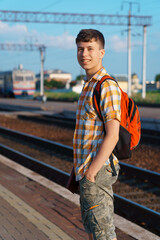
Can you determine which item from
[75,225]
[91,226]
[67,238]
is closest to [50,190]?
[75,225]

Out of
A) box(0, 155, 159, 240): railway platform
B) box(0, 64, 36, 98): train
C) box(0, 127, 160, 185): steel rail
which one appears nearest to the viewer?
box(0, 155, 159, 240): railway platform

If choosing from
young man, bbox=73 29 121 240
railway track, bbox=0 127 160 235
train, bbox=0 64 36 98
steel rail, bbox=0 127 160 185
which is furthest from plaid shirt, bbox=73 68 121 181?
train, bbox=0 64 36 98

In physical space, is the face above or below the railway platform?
above

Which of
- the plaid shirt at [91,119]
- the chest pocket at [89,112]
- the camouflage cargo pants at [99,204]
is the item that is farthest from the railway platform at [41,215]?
the chest pocket at [89,112]

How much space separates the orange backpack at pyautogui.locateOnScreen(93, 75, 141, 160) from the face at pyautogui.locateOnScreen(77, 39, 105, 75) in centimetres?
14

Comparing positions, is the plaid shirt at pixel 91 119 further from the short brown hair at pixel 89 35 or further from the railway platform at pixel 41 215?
the railway platform at pixel 41 215

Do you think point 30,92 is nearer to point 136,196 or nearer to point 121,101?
point 136,196

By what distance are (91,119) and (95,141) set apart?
0.14m

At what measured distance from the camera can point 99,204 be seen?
2.58 metres

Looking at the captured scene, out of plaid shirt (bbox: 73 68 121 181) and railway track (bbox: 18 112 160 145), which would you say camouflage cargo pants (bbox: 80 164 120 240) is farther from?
railway track (bbox: 18 112 160 145)

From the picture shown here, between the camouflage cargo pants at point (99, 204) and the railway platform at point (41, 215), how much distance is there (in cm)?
155

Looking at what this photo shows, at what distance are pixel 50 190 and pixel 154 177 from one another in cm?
192

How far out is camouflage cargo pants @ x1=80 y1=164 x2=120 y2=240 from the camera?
257cm

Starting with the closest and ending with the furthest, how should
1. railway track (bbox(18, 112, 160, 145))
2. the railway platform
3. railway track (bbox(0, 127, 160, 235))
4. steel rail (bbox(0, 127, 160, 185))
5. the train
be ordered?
the railway platform → railway track (bbox(0, 127, 160, 235)) → steel rail (bbox(0, 127, 160, 185)) → railway track (bbox(18, 112, 160, 145)) → the train
